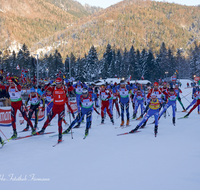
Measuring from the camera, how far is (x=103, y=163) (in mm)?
4844

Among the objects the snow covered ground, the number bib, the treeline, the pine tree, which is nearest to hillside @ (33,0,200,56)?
the treeline

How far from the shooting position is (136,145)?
6.43 metres

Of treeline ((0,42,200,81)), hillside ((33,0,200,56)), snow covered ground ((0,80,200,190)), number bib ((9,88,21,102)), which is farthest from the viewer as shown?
hillside ((33,0,200,56))

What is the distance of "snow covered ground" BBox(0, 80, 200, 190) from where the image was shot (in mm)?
3820

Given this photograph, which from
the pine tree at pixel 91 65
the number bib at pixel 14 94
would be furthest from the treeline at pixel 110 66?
the number bib at pixel 14 94

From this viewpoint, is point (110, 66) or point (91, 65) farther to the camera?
point (110, 66)

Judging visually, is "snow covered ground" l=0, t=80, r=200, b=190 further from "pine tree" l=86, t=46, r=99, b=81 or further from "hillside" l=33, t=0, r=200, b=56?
"hillside" l=33, t=0, r=200, b=56

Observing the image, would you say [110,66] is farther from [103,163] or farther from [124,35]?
[124,35]

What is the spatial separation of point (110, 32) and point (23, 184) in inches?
7028

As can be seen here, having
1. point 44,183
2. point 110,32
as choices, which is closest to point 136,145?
point 44,183

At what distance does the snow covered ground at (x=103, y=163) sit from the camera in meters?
3.82

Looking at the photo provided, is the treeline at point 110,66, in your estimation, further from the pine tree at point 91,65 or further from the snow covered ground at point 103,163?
the snow covered ground at point 103,163

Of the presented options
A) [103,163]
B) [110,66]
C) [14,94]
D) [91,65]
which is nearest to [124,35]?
[110,66]

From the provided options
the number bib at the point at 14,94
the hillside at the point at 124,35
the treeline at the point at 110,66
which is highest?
the hillside at the point at 124,35
